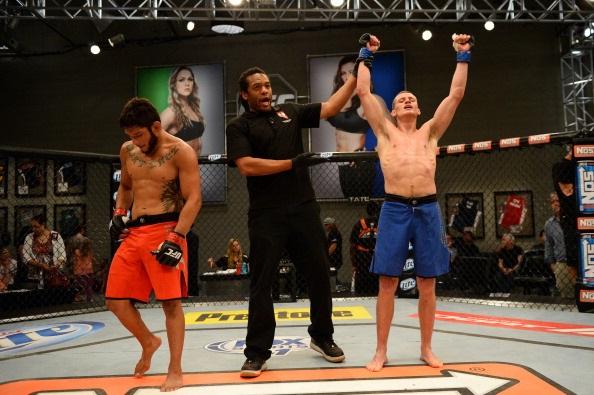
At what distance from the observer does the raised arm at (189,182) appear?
2414 millimetres

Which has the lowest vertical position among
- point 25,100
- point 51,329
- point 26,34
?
point 51,329

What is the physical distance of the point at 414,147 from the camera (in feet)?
8.82

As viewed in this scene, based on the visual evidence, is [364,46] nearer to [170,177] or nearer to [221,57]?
[170,177]

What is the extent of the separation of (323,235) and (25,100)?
10715mm

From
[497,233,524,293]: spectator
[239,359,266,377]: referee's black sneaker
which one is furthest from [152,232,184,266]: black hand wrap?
[497,233,524,293]: spectator

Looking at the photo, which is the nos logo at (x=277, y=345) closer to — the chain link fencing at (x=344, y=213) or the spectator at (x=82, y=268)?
the chain link fencing at (x=344, y=213)

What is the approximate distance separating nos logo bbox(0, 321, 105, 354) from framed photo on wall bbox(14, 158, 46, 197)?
6.54 m

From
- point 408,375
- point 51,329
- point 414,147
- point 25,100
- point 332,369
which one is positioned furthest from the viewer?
point 25,100

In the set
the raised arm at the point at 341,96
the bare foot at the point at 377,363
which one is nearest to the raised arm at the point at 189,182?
the raised arm at the point at 341,96

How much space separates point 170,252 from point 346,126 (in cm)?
787

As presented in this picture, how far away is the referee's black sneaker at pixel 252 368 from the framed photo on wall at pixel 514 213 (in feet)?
26.1

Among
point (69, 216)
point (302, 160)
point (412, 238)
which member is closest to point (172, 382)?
point (302, 160)

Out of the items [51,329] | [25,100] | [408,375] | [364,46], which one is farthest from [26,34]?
[408,375]

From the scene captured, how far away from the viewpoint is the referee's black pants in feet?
8.38
